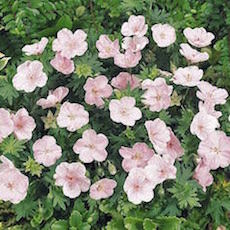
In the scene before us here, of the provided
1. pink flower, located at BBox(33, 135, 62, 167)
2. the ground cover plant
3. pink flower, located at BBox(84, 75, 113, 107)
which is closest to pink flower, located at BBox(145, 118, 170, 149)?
the ground cover plant

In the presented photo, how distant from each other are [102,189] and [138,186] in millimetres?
138

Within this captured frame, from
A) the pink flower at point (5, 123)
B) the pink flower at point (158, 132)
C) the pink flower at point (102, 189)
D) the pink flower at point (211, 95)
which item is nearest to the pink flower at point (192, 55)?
the pink flower at point (211, 95)

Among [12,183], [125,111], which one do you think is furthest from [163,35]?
[12,183]

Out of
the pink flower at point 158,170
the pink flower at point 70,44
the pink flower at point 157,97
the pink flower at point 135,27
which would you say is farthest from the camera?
the pink flower at point 135,27

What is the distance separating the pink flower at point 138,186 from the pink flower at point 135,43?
534 mm

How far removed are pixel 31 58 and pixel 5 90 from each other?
0.17 m

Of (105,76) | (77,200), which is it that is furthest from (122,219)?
(105,76)

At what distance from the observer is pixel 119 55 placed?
8.63ft

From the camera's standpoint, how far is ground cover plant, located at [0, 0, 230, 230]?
2393 mm

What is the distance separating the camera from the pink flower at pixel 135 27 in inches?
106

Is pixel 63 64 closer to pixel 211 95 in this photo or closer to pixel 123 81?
pixel 123 81

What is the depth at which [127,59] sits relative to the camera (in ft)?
8.58

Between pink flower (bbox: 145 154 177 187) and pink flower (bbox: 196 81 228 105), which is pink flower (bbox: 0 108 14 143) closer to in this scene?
pink flower (bbox: 145 154 177 187)

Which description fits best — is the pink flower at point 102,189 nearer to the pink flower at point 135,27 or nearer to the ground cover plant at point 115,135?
the ground cover plant at point 115,135
